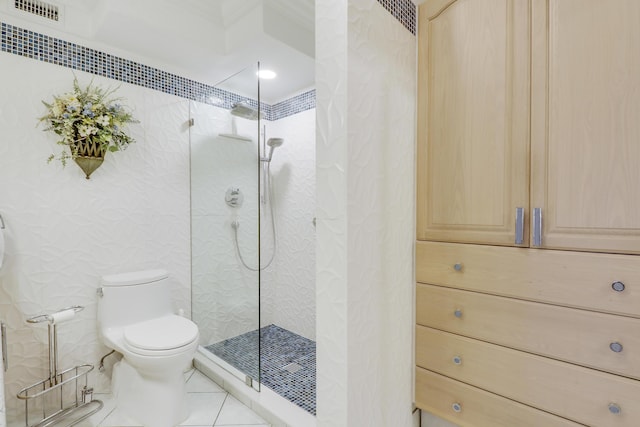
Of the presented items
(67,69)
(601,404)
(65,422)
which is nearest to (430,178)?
(601,404)

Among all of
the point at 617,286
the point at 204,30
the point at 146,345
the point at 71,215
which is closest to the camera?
the point at 617,286

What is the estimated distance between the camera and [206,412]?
1.77 metres

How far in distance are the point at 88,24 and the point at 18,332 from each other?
183cm

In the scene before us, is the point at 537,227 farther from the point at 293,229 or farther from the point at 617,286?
the point at 293,229

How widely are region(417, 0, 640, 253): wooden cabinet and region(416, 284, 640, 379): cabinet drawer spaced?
0.23 m

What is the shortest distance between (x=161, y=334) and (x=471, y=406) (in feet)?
5.26

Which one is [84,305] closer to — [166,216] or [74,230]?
[74,230]

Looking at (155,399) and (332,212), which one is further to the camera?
(155,399)

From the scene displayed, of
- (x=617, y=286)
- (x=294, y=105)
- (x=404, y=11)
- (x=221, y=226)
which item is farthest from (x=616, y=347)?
(x=294, y=105)

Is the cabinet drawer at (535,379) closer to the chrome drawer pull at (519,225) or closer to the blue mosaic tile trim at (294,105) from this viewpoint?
the chrome drawer pull at (519,225)

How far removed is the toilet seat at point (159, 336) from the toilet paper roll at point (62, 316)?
0.94ft

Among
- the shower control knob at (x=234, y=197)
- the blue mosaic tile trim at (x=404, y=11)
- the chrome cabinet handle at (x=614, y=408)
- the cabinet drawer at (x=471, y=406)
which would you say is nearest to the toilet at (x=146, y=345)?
the shower control knob at (x=234, y=197)

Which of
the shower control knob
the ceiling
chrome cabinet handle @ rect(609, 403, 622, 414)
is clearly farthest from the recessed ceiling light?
chrome cabinet handle @ rect(609, 403, 622, 414)

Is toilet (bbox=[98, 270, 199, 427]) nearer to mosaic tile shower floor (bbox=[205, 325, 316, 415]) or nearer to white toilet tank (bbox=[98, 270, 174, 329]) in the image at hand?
white toilet tank (bbox=[98, 270, 174, 329])
